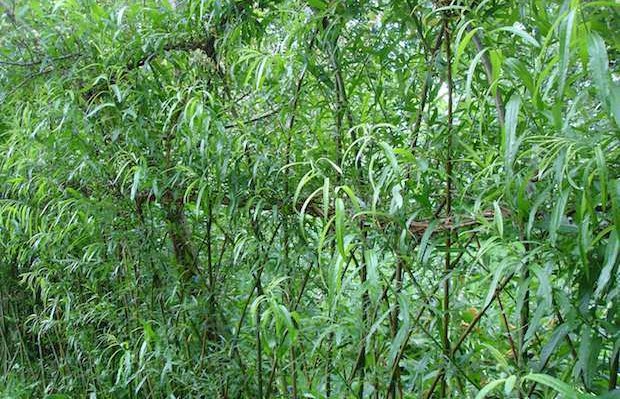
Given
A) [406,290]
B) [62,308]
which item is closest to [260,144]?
[406,290]

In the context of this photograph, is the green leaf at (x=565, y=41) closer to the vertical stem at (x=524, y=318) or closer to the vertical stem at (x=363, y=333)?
the vertical stem at (x=524, y=318)

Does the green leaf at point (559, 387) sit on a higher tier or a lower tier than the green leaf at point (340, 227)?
lower

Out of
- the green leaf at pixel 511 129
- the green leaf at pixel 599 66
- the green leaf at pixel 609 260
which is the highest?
the green leaf at pixel 599 66

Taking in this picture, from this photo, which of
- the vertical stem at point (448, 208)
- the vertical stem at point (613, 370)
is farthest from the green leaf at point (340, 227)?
the vertical stem at point (613, 370)

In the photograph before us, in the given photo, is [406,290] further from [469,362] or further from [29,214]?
[29,214]

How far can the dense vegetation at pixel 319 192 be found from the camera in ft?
3.73

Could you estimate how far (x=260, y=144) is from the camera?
1.79 meters

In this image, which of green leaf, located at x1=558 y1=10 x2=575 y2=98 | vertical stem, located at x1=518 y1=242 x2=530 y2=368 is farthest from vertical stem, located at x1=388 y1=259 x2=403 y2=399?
green leaf, located at x1=558 y1=10 x2=575 y2=98

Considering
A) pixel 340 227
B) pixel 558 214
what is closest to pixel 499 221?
pixel 558 214

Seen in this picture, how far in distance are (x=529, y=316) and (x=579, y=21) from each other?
25.6 inches

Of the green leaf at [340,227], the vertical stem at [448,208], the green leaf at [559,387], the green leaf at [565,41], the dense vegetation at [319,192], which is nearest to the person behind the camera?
the green leaf at [565,41]

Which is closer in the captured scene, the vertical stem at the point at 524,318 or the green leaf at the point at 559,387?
the green leaf at the point at 559,387

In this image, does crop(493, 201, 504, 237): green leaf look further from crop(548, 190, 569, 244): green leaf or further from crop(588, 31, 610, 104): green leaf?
crop(588, 31, 610, 104): green leaf

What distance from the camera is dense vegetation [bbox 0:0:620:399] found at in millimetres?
1137
